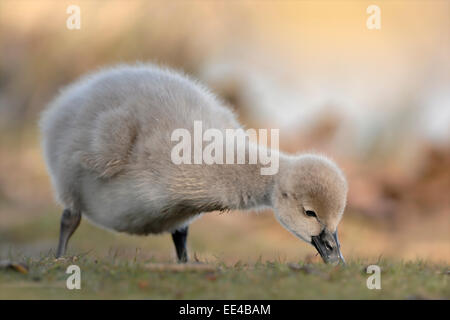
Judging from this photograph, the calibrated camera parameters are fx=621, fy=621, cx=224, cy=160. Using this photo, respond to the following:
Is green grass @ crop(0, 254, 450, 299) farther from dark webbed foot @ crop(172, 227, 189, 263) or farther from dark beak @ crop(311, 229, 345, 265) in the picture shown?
dark webbed foot @ crop(172, 227, 189, 263)

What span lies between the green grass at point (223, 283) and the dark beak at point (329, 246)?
28 cm

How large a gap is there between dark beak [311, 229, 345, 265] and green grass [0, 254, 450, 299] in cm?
28

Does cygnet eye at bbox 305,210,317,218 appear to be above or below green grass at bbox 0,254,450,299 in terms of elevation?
above

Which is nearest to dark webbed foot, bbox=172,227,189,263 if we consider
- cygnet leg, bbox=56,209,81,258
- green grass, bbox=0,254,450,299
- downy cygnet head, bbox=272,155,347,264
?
cygnet leg, bbox=56,209,81,258

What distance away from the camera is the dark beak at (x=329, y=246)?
5.04 metres

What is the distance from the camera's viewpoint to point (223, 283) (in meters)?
4.16

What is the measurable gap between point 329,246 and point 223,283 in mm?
1270

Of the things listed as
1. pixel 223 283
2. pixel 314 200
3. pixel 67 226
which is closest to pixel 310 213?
pixel 314 200

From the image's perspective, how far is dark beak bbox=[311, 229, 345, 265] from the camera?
16.5 feet

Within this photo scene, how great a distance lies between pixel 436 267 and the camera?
526 cm

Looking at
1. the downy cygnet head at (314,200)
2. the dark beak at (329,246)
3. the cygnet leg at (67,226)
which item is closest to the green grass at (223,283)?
the dark beak at (329,246)

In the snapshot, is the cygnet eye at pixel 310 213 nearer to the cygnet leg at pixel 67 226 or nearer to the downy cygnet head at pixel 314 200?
the downy cygnet head at pixel 314 200

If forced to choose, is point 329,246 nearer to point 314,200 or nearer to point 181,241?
point 314,200

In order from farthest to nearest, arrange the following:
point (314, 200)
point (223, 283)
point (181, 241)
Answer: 1. point (181, 241)
2. point (314, 200)
3. point (223, 283)
